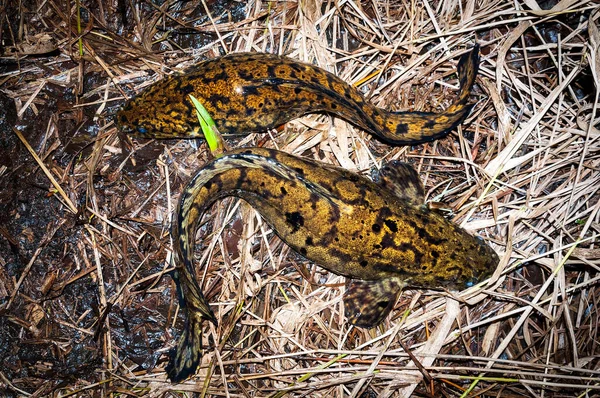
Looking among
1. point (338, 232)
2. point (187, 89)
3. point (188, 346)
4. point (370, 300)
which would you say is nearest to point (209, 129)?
point (187, 89)

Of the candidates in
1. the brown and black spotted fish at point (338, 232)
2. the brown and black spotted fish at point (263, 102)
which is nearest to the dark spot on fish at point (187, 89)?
the brown and black spotted fish at point (263, 102)

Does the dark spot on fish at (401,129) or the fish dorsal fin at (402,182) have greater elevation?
the dark spot on fish at (401,129)

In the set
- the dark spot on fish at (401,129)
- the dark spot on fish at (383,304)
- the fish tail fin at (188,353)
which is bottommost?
the fish tail fin at (188,353)

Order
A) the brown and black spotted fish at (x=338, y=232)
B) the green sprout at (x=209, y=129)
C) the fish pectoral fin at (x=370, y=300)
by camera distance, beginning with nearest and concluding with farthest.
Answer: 1. the brown and black spotted fish at (x=338, y=232)
2. the green sprout at (x=209, y=129)
3. the fish pectoral fin at (x=370, y=300)

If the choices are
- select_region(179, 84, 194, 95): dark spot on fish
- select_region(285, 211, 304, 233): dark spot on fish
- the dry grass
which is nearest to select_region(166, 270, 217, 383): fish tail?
the dry grass

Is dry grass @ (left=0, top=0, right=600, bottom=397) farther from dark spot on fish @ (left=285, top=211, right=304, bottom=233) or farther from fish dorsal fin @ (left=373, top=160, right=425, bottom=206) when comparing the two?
dark spot on fish @ (left=285, top=211, right=304, bottom=233)

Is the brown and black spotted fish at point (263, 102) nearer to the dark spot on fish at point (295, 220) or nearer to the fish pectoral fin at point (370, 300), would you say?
the dark spot on fish at point (295, 220)

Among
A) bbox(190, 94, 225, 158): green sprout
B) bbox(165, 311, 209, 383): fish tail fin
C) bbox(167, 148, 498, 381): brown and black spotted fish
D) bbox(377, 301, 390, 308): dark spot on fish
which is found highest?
bbox(190, 94, 225, 158): green sprout
